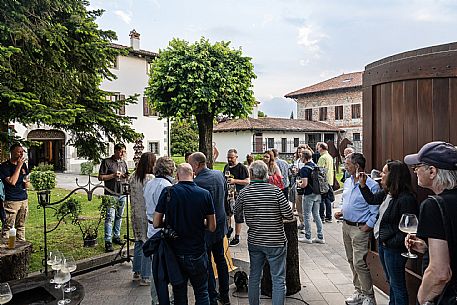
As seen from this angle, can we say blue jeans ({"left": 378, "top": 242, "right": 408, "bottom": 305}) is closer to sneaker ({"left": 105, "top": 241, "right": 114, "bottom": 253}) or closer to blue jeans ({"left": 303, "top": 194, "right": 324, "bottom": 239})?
blue jeans ({"left": 303, "top": 194, "right": 324, "bottom": 239})

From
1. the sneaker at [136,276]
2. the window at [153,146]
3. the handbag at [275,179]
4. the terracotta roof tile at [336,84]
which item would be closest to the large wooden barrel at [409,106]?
the handbag at [275,179]

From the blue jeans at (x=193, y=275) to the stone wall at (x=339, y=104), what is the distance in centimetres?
3803

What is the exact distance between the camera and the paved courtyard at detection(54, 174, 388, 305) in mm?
5031

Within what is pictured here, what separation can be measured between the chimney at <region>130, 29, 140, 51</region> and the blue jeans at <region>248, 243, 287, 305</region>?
28.7m

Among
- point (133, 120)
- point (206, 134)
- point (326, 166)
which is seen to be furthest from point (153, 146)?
point (326, 166)

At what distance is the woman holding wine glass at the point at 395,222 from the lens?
11.9 feet

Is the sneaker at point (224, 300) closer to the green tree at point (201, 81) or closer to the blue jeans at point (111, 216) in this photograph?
the blue jeans at point (111, 216)

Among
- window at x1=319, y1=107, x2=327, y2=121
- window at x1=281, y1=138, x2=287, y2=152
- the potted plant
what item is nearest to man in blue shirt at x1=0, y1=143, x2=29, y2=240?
the potted plant

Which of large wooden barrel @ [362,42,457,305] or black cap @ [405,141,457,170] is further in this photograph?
large wooden barrel @ [362,42,457,305]

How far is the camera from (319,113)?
45062 millimetres

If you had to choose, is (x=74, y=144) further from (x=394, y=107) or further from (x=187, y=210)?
(x=394, y=107)

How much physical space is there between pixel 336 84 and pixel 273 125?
10962mm

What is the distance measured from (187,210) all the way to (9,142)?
11.1 feet

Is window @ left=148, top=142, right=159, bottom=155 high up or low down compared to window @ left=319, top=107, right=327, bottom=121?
down
